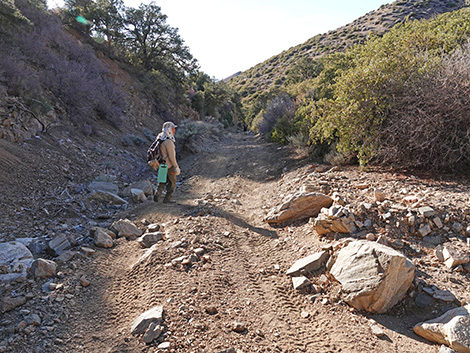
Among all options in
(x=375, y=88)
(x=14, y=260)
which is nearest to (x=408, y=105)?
(x=375, y=88)

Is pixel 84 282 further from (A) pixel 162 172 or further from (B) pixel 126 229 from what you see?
(A) pixel 162 172

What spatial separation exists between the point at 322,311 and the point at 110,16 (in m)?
22.2

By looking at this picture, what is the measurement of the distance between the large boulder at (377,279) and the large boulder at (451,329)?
340 millimetres

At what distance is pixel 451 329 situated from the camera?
2191 mm

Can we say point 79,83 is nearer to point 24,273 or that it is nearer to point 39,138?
point 39,138

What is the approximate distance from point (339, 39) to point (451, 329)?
183 feet

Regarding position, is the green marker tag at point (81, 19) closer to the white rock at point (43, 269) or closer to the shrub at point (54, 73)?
the shrub at point (54, 73)

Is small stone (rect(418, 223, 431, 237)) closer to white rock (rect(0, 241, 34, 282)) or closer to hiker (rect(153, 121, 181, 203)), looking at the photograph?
hiker (rect(153, 121, 181, 203))

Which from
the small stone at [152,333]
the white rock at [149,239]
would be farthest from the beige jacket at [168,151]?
the small stone at [152,333]

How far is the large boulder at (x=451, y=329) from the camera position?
212 cm

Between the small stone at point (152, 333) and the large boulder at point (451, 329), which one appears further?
the small stone at point (152, 333)

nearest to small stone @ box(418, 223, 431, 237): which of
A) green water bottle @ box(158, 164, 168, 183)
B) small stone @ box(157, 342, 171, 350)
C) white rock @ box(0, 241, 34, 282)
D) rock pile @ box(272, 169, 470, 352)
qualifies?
rock pile @ box(272, 169, 470, 352)

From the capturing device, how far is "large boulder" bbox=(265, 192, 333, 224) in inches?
183

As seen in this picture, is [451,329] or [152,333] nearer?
[451,329]
